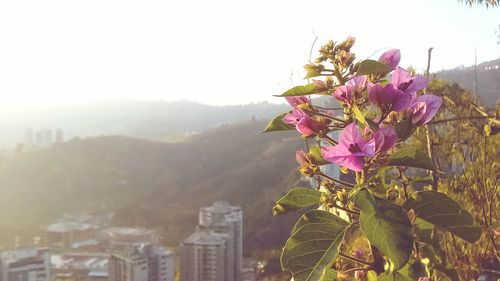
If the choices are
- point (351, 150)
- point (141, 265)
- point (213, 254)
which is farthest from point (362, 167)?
point (213, 254)

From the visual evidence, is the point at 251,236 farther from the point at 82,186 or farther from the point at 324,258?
the point at 324,258

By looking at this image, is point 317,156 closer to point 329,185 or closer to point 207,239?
point 329,185

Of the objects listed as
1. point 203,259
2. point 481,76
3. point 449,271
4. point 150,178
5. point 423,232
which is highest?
point 481,76

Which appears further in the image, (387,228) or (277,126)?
(277,126)

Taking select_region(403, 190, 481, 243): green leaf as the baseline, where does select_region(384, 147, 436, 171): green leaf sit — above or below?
above

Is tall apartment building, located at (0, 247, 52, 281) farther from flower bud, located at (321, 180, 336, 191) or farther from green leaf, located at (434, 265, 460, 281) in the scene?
flower bud, located at (321, 180, 336, 191)

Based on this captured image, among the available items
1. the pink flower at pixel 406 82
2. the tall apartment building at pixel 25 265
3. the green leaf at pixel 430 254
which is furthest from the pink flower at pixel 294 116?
the tall apartment building at pixel 25 265

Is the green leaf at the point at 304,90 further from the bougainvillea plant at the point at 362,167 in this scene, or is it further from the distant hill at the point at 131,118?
the distant hill at the point at 131,118

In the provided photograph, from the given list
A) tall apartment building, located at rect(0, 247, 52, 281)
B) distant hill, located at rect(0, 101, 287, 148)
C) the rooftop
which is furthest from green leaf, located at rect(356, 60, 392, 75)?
distant hill, located at rect(0, 101, 287, 148)
